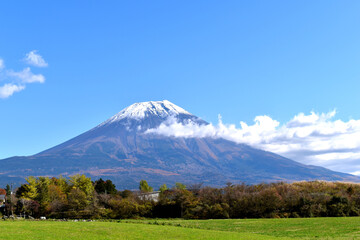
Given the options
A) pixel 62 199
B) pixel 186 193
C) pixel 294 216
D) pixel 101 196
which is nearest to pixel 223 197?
pixel 186 193

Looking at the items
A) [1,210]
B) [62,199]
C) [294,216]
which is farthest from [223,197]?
[1,210]

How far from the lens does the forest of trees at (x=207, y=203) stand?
49537mm

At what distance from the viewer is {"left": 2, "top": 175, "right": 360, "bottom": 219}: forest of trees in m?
49.5

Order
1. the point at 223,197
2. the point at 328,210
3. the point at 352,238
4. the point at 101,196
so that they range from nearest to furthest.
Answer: the point at 352,238, the point at 328,210, the point at 223,197, the point at 101,196

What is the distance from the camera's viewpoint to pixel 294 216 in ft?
160

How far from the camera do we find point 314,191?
2130 inches

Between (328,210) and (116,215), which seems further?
(116,215)

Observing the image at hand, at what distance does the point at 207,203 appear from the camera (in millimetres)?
56781

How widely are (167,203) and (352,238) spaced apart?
120 feet

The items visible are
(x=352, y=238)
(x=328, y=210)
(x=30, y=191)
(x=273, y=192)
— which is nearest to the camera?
(x=352, y=238)

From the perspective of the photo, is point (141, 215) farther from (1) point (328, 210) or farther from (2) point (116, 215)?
(1) point (328, 210)

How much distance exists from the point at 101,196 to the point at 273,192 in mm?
27599

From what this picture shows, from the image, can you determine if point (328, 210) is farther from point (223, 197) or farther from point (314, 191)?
point (223, 197)

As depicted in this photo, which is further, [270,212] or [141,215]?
[141,215]
